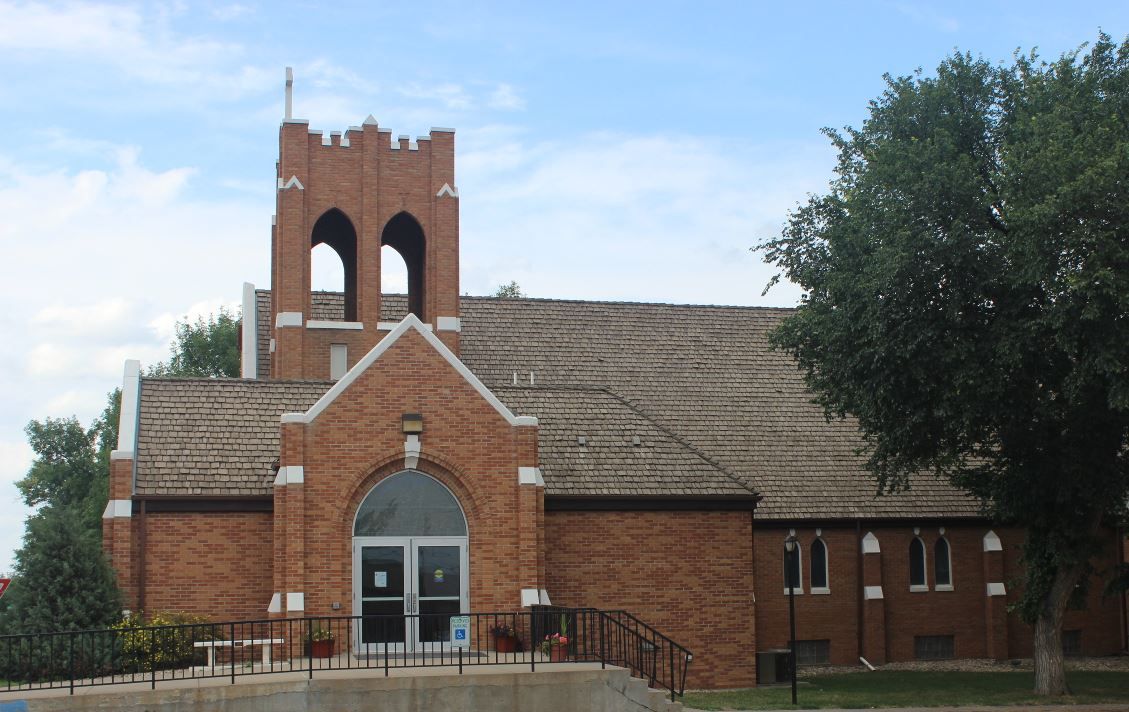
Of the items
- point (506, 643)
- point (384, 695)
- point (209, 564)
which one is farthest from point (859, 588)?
point (384, 695)

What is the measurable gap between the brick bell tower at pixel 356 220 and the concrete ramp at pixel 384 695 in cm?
1312

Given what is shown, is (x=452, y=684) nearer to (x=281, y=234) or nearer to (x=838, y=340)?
(x=838, y=340)

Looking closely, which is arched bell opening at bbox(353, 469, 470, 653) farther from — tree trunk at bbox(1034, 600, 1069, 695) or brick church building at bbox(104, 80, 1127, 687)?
tree trunk at bbox(1034, 600, 1069, 695)

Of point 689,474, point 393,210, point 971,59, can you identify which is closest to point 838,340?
point 689,474

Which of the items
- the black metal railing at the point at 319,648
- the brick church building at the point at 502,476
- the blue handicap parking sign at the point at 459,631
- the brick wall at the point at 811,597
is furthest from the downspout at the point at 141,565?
the brick wall at the point at 811,597

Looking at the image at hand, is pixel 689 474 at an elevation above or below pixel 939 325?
below

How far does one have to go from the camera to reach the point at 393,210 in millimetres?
32312

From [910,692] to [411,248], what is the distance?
15989 mm

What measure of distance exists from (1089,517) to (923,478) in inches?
299

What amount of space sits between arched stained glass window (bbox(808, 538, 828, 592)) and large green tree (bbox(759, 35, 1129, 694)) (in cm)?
521

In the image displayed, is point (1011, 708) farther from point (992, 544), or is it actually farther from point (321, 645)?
point (321, 645)

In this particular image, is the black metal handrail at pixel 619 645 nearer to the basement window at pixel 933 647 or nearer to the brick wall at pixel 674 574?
the brick wall at pixel 674 574

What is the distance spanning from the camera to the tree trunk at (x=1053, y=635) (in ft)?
85.5

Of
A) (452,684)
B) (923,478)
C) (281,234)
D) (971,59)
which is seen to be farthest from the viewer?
(923,478)
